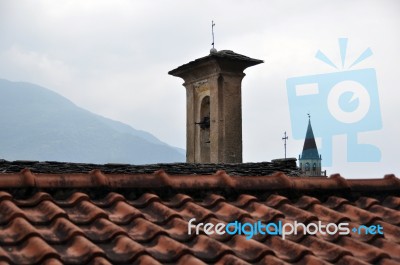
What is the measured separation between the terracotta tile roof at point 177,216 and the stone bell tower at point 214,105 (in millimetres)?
10384

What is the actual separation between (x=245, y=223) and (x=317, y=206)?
2.54 ft

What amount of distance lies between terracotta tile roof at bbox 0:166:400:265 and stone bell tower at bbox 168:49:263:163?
10.4 meters

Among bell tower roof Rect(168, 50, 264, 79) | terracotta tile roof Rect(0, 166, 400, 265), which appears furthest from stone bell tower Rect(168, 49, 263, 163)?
terracotta tile roof Rect(0, 166, 400, 265)

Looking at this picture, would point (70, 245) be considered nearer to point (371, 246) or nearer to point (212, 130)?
point (371, 246)

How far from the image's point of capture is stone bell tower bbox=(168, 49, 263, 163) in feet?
51.0

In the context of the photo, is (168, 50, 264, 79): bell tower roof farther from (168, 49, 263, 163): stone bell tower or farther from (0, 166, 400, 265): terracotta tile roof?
(0, 166, 400, 265): terracotta tile roof

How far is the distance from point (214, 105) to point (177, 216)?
38.7 ft

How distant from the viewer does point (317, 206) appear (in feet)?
15.0

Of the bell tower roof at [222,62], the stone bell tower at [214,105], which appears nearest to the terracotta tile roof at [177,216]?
the stone bell tower at [214,105]

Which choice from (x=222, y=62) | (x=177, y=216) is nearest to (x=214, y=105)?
(x=222, y=62)

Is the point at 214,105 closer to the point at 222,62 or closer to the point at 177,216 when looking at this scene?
the point at 222,62

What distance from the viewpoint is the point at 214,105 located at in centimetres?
1571

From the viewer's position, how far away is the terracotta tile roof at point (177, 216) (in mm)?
3410

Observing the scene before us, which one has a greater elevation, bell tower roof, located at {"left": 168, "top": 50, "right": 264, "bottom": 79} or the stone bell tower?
bell tower roof, located at {"left": 168, "top": 50, "right": 264, "bottom": 79}
